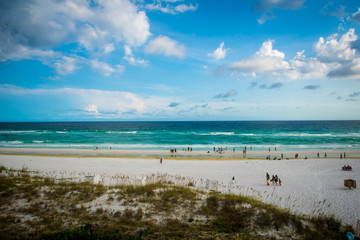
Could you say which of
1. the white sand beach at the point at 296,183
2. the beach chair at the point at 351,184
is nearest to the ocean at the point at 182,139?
the white sand beach at the point at 296,183

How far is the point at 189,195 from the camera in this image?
28.9ft

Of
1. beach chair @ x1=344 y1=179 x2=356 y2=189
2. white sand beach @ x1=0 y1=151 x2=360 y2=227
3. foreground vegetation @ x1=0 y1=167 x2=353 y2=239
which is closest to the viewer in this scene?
foreground vegetation @ x1=0 y1=167 x2=353 y2=239

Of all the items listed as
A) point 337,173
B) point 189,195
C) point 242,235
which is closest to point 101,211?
point 189,195

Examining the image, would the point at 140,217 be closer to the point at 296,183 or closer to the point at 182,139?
the point at 296,183

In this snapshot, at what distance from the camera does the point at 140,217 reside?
6.79 m

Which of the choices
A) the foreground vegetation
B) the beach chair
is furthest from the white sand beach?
the foreground vegetation

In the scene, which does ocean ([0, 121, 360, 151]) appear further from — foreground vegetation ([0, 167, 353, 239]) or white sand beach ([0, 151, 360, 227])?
foreground vegetation ([0, 167, 353, 239])

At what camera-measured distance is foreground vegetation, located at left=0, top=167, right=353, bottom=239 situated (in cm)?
584

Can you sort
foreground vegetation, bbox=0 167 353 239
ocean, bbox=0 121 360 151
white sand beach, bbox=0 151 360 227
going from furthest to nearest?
ocean, bbox=0 121 360 151, white sand beach, bbox=0 151 360 227, foreground vegetation, bbox=0 167 353 239

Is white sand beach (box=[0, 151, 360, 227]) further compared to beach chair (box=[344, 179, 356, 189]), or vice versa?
beach chair (box=[344, 179, 356, 189])

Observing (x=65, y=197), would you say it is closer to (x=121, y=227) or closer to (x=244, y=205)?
(x=121, y=227)

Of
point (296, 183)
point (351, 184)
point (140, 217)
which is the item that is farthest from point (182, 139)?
point (140, 217)

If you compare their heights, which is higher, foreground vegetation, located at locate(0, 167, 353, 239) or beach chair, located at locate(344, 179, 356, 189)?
foreground vegetation, located at locate(0, 167, 353, 239)

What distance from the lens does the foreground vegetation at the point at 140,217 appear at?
5.84 meters
